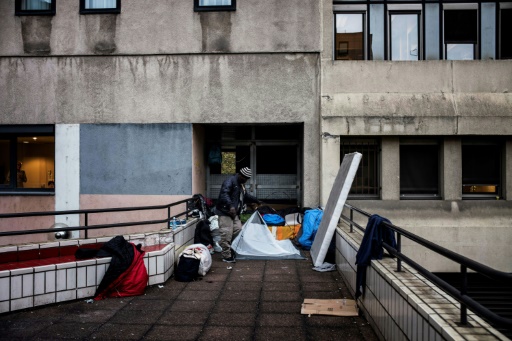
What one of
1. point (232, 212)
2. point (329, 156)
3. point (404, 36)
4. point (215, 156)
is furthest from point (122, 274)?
point (404, 36)

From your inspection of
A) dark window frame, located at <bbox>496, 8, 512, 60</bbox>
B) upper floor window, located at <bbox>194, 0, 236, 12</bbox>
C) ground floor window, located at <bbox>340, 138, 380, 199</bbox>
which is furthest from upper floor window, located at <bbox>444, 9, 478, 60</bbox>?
upper floor window, located at <bbox>194, 0, 236, 12</bbox>

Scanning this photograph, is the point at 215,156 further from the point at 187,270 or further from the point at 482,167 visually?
the point at 482,167

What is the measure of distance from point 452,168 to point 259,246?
5.88 m

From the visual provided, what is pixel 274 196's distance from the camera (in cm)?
1267

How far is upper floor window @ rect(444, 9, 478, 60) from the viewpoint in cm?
1145

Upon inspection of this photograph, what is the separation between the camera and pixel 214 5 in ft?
37.0

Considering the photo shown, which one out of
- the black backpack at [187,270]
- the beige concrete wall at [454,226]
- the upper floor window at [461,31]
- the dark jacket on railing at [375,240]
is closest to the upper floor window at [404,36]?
the upper floor window at [461,31]

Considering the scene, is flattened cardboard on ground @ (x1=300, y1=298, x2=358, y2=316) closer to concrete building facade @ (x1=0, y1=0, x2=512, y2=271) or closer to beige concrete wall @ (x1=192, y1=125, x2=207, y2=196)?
concrete building facade @ (x1=0, y1=0, x2=512, y2=271)

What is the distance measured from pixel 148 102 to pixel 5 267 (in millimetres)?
6461

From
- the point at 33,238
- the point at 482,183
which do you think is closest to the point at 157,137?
the point at 33,238

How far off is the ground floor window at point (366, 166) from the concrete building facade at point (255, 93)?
1.5 inches

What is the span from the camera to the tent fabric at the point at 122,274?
627 centimetres

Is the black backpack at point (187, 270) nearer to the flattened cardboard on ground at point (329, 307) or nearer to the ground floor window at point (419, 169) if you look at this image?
the flattened cardboard on ground at point (329, 307)

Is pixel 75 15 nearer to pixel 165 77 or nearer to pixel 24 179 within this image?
pixel 165 77
